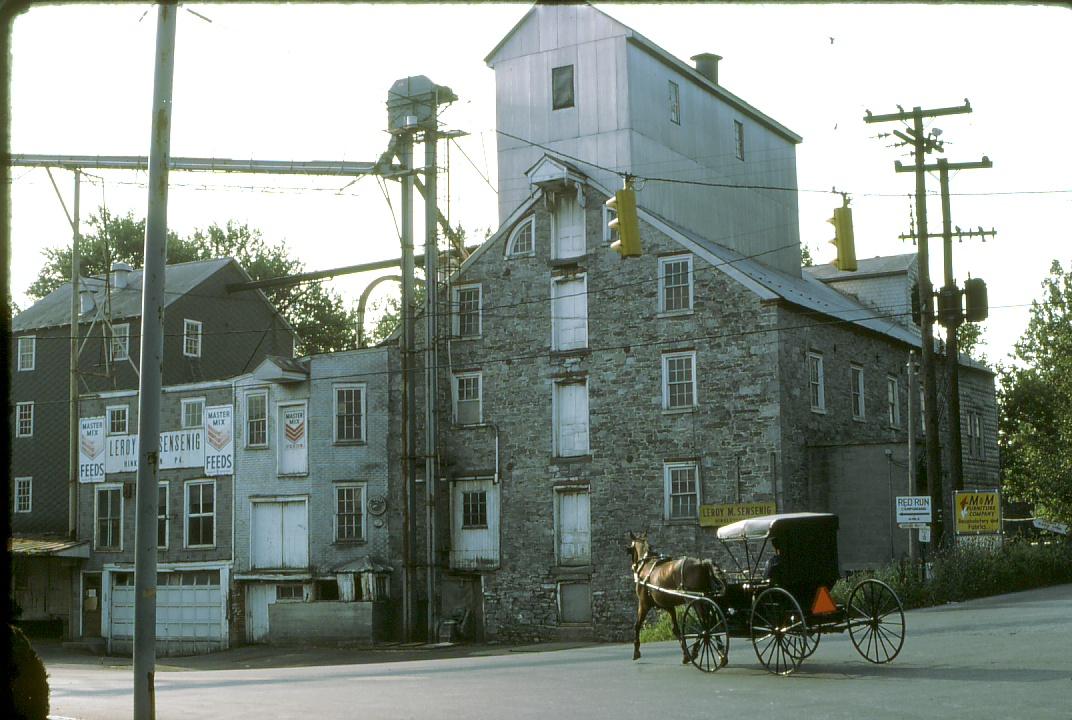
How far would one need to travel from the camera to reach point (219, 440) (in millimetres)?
45406

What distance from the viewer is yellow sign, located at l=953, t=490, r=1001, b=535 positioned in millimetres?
32594

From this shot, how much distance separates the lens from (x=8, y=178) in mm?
7297

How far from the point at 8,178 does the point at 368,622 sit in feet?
110

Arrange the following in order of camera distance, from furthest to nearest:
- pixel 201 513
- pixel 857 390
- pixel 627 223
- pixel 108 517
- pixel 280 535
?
pixel 108 517
pixel 201 513
pixel 280 535
pixel 857 390
pixel 627 223

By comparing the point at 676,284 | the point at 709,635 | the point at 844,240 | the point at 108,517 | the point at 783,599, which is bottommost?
the point at 709,635

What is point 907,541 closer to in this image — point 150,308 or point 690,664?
point 690,664

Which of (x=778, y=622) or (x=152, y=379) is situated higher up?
(x=152, y=379)

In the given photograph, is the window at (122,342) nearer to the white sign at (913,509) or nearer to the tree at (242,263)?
the tree at (242,263)

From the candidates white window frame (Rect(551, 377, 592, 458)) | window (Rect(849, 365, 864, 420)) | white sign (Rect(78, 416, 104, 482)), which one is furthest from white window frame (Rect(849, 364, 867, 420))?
white sign (Rect(78, 416, 104, 482))

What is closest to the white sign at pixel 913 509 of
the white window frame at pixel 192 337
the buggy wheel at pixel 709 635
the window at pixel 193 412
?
the buggy wheel at pixel 709 635

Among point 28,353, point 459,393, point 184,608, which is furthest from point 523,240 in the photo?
point 28,353

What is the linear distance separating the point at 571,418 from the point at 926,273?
1138cm

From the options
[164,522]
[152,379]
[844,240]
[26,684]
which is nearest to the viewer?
[26,684]

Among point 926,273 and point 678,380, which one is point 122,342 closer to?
point 678,380
